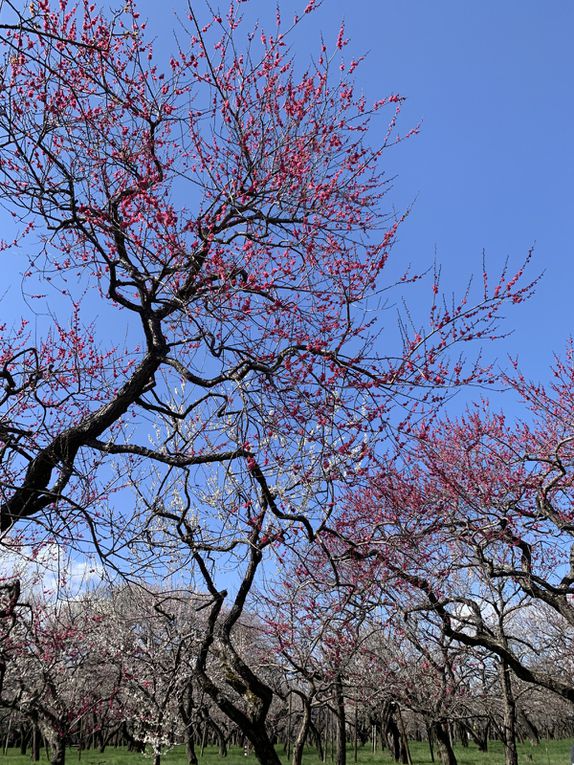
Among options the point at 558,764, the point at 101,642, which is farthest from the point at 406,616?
the point at 558,764

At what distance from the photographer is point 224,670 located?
7176 mm

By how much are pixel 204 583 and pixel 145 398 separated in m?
2.61

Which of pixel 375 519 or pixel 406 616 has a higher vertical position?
pixel 375 519

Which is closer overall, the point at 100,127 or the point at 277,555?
the point at 100,127

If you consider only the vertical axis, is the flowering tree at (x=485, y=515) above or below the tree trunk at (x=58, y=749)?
above

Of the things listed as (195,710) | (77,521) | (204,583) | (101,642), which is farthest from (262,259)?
(195,710)

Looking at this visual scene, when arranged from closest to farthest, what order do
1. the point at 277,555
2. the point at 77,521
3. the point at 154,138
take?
the point at 77,521, the point at 154,138, the point at 277,555

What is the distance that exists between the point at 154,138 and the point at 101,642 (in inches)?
751

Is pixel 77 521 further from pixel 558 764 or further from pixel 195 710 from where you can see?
pixel 558 764

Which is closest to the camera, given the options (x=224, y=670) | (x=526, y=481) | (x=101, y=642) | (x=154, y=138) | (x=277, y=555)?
(x=154, y=138)

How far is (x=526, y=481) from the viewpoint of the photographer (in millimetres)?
9109

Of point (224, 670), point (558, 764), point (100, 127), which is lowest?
point (558, 764)

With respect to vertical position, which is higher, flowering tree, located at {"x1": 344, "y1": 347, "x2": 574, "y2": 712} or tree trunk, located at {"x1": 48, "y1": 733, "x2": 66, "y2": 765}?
flowering tree, located at {"x1": 344, "y1": 347, "x2": 574, "y2": 712}

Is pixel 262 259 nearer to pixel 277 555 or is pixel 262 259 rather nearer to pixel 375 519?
pixel 277 555
